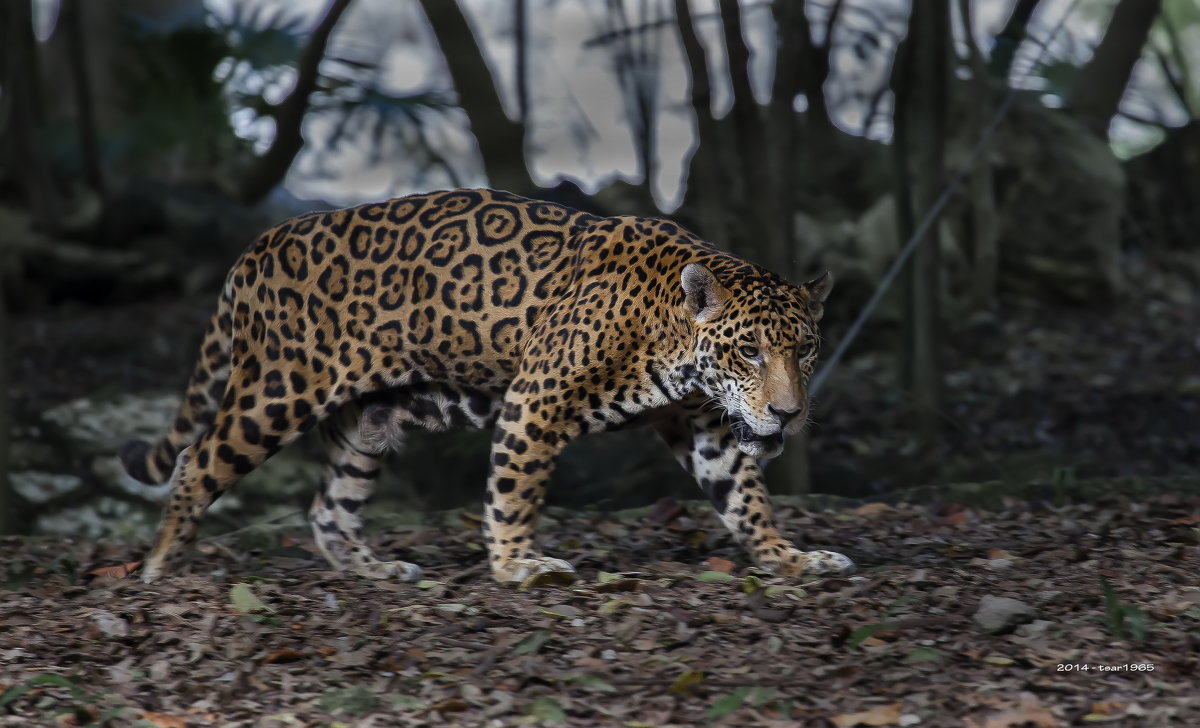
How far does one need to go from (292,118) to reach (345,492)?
23.9 feet

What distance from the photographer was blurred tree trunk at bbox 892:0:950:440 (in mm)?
9500

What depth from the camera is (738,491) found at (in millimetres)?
6320

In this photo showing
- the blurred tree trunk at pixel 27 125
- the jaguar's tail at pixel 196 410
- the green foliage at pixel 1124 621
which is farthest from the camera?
the blurred tree trunk at pixel 27 125

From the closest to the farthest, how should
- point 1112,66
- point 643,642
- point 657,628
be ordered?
point 643,642
point 657,628
point 1112,66

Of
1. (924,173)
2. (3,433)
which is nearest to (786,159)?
(924,173)

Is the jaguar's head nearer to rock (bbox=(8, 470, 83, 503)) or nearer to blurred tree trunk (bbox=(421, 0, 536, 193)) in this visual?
blurred tree trunk (bbox=(421, 0, 536, 193))

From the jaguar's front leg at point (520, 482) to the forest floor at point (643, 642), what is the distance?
16 cm

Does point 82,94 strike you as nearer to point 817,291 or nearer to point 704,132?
point 704,132

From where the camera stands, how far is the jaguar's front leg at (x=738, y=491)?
6.22 metres

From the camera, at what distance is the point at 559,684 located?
4746 millimetres

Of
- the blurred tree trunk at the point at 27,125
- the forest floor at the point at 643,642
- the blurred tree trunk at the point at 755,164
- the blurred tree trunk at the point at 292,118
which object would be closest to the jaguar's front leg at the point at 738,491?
the forest floor at the point at 643,642

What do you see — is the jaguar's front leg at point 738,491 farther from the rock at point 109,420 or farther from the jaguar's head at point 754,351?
the rock at point 109,420

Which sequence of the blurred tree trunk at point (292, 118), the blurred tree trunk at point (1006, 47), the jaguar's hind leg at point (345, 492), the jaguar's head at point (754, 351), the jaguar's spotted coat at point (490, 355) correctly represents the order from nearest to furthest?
the jaguar's head at point (754, 351) → the jaguar's spotted coat at point (490, 355) → the jaguar's hind leg at point (345, 492) → the blurred tree trunk at point (1006, 47) → the blurred tree trunk at point (292, 118)

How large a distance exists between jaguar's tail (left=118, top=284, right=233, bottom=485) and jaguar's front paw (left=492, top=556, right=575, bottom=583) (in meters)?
1.64
